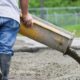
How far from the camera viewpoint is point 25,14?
5.75 metres

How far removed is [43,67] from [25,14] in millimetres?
3237

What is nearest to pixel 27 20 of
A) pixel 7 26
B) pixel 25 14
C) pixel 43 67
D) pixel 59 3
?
pixel 25 14

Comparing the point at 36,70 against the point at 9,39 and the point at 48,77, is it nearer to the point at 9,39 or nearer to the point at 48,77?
the point at 48,77

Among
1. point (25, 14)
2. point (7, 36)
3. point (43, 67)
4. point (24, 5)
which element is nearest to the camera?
point (7, 36)

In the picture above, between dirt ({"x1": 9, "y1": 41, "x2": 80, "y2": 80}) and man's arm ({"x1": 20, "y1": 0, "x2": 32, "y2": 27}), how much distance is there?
1.56m

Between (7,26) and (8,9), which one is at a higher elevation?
(8,9)

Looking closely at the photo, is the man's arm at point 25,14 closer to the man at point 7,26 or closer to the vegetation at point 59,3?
the man at point 7,26

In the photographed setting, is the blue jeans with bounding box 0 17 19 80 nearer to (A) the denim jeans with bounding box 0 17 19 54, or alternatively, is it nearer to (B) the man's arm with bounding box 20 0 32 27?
(A) the denim jeans with bounding box 0 17 19 54

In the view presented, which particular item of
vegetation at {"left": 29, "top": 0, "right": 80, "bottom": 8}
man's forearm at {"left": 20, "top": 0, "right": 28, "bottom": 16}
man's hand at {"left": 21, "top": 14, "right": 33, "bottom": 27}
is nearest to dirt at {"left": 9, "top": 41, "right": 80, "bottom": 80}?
man's hand at {"left": 21, "top": 14, "right": 33, "bottom": 27}

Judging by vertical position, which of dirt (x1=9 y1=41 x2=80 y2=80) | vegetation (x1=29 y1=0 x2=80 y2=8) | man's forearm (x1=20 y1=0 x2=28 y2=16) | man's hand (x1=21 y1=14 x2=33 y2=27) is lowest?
vegetation (x1=29 y1=0 x2=80 y2=8)

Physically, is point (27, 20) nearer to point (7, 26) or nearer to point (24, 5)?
point (24, 5)

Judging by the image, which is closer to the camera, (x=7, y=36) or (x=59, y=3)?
(x=7, y=36)

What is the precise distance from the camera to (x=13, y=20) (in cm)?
549

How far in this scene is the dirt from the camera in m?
7.76
